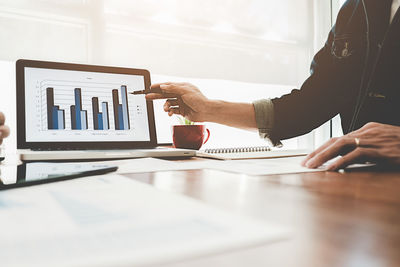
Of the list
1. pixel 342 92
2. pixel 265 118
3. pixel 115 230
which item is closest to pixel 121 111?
pixel 265 118

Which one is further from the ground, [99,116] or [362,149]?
[99,116]

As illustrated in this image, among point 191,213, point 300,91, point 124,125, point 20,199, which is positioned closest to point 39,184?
point 20,199

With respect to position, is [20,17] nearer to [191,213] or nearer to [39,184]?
[39,184]

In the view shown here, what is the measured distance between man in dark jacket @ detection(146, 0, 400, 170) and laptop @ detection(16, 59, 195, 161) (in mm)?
126

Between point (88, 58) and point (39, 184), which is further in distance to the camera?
point (88, 58)

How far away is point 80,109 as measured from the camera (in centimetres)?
114

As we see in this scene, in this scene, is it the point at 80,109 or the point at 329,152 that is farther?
the point at 80,109

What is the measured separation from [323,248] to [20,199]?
30 centimetres

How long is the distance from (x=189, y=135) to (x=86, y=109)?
14.9 inches

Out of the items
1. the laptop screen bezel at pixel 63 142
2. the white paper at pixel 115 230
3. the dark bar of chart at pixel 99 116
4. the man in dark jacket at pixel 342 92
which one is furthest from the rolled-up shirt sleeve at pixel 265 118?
the white paper at pixel 115 230

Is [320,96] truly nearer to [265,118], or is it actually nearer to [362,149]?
[265,118]

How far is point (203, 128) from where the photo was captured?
125 cm

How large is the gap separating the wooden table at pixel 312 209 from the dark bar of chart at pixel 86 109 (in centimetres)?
64

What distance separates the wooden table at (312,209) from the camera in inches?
7.1
